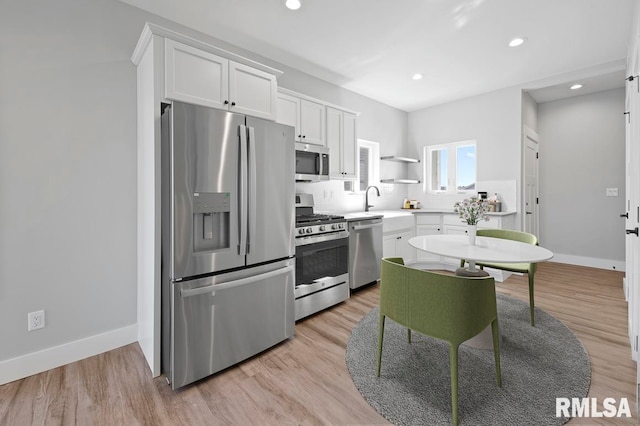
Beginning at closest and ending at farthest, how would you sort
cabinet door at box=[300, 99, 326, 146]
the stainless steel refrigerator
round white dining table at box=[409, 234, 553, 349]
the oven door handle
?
the stainless steel refrigerator
round white dining table at box=[409, 234, 553, 349]
the oven door handle
cabinet door at box=[300, 99, 326, 146]

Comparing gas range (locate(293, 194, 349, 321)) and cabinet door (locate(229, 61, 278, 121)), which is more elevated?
cabinet door (locate(229, 61, 278, 121))

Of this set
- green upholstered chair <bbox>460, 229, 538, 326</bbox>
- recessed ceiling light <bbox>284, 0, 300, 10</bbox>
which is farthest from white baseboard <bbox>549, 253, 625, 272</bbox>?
recessed ceiling light <bbox>284, 0, 300, 10</bbox>

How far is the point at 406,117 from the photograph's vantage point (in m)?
5.66

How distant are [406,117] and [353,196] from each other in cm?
230

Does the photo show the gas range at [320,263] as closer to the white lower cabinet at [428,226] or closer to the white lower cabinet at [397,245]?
the white lower cabinet at [397,245]

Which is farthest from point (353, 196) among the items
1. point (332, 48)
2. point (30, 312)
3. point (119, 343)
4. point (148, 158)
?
point (30, 312)

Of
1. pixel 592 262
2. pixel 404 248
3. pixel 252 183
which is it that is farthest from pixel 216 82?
pixel 592 262

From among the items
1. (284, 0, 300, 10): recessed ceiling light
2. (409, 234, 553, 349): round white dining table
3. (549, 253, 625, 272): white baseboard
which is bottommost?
(549, 253, 625, 272): white baseboard

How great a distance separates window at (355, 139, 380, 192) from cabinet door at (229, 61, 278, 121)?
2.43 m

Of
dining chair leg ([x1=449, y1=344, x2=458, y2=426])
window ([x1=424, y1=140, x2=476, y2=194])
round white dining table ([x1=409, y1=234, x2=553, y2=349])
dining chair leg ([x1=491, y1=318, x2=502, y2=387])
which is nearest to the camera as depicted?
dining chair leg ([x1=449, y1=344, x2=458, y2=426])

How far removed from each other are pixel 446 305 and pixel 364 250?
2015 millimetres

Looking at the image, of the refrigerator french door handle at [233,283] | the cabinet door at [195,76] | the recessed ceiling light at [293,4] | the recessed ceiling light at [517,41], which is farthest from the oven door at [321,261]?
the recessed ceiling light at [517,41]

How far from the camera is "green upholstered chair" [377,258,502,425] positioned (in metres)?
1.54

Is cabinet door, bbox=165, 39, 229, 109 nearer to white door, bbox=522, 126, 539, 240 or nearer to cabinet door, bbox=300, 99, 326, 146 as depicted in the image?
cabinet door, bbox=300, 99, 326, 146
